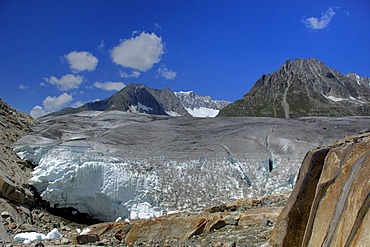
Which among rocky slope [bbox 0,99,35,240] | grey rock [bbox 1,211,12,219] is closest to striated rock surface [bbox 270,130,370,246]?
rocky slope [bbox 0,99,35,240]

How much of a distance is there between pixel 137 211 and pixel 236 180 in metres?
6.47

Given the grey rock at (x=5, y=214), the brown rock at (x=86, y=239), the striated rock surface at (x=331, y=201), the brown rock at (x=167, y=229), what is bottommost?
the brown rock at (x=86, y=239)

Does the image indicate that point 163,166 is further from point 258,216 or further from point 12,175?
point 258,216

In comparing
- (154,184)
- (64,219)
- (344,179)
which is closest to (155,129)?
(154,184)

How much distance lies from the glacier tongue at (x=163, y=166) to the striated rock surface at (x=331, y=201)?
1515 centimetres

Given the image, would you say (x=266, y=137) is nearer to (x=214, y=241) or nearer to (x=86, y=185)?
(x=86, y=185)

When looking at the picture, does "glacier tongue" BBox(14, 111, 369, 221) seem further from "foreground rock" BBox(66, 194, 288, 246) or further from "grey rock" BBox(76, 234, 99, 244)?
"foreground rock" BBox(66, 194, 288, 246)

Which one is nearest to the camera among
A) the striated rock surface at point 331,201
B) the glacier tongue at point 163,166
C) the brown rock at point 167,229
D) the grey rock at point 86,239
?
the striated rock surface at point 331,201

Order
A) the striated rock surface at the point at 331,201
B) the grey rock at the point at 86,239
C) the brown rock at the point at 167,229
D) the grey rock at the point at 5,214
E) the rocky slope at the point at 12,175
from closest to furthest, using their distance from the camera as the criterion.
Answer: the striated rock surface at the point at 331,201 → the brown rock at the point at 167,229 → the grey rock at the point at 86,239 → the grey rock at the point at 5,214 → the rocky slope at the point at 12,175

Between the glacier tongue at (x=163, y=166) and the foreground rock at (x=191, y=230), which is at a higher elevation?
the glacier tongue at (x=163, y=166)

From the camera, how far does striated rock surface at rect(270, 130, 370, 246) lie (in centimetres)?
453

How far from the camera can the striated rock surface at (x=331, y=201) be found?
453 centimetres

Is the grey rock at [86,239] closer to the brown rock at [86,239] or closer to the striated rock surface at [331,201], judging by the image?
the brown rock at [86,239]

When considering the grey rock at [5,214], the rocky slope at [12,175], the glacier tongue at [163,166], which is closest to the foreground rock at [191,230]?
the rocky slope at [12,175]
